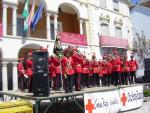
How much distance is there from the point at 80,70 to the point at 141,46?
27.6 m

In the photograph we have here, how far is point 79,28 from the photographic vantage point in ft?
92.5

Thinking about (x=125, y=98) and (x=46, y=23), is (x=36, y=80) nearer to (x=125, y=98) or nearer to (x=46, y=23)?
(x=125, y=98)

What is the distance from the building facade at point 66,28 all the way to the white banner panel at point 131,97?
31.2ft

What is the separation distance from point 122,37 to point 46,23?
33.9ft

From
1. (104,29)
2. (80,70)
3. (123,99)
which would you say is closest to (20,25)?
(104,29)

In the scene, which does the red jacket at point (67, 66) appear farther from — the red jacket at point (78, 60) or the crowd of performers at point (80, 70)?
the red jacket at point (78, 60)

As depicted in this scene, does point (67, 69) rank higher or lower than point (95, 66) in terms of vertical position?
lower

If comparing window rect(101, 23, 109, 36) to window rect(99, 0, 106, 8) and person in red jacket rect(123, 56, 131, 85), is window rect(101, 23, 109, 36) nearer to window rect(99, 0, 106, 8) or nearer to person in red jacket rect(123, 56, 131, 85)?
window rect(99, 0, 106, 8)

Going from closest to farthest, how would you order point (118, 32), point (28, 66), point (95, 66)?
point (28, 66), point (95, 66), point (118, 32)

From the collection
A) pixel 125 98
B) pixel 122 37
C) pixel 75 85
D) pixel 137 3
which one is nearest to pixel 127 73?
pixel 125 98

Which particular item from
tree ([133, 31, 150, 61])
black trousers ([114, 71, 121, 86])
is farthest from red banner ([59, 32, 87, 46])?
tree ([133, 31, 150, 61])

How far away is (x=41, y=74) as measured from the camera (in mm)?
9852

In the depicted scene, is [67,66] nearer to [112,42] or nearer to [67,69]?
[67,69]

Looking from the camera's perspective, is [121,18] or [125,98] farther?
[121,18]
